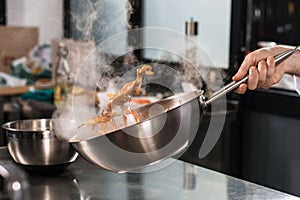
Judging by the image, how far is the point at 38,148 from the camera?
121 centimetres

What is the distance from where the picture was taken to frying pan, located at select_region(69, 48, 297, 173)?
1021mm

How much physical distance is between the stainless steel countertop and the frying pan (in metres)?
0.06

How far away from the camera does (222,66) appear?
2.60 m

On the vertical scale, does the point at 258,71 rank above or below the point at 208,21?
below

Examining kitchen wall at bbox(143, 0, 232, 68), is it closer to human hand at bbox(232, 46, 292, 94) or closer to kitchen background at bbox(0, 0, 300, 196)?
kitchen background at bbox(0, 0, 300, 196)

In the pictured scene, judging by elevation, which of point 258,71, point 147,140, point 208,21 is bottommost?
point 147,140

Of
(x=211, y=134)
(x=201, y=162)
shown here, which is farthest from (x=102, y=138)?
(x=201, y=162)

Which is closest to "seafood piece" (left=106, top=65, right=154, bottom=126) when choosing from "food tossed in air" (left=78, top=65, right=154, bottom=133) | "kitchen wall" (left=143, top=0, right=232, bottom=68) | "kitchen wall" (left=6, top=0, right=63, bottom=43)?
"food tossed in air" (left=78, top=65, right=154, bottom=133)

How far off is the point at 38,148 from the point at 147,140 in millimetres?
312

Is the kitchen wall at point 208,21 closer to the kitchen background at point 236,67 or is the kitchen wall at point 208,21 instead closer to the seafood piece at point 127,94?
the kitchen background at point 236,67

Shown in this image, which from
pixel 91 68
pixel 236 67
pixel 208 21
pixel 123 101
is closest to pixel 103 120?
pixel 123 101

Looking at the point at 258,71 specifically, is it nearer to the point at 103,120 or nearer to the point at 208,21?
the point at 103,120

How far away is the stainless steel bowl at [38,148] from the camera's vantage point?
3.95ft

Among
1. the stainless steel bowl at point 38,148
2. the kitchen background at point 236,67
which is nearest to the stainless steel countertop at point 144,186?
the stainless steel bowl at point 38,148
